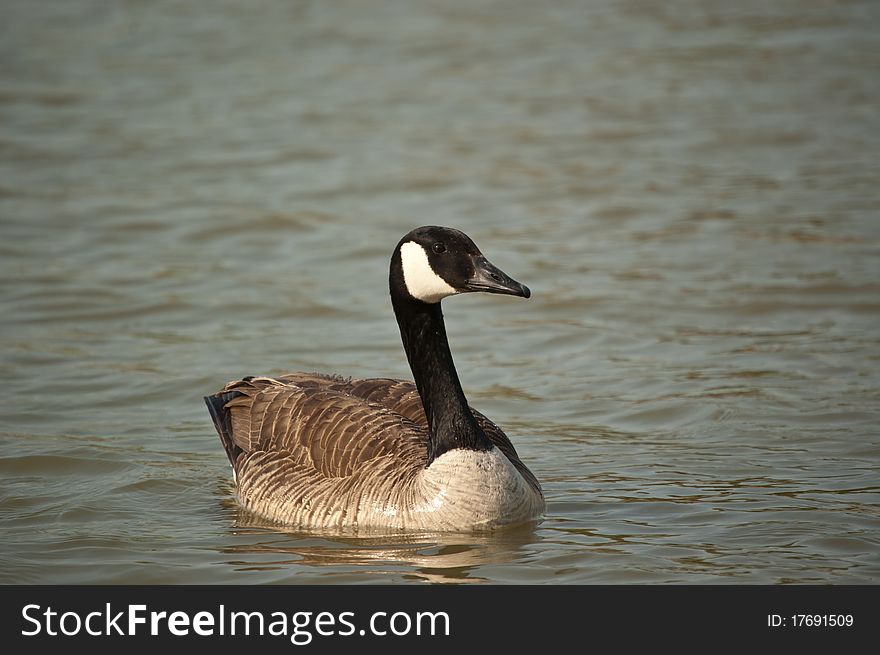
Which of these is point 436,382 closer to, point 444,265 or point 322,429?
point 444,265

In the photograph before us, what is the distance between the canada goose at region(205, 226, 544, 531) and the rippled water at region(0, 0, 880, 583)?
23cm

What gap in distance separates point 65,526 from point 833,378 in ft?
21.5

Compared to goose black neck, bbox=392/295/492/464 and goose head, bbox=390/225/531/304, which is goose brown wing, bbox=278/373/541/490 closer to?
goose black neck, bbox=392/295/492/464

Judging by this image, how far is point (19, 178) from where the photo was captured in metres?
19.3

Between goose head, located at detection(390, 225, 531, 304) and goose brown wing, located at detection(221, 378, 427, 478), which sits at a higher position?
goose head, located at detection(390, 225, 531, 304)

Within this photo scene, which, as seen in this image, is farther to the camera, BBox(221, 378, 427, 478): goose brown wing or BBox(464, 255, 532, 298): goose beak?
BBox(221, 378, 427, 478): goose brown wing

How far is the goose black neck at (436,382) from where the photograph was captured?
8.71m

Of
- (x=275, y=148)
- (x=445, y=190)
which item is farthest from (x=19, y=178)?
(x=445, y=190)

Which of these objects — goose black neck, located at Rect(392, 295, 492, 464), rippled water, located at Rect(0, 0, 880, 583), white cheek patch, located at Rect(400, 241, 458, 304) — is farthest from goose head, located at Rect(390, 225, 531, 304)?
rippled water, located at Rect(0, 0, 880, 583)

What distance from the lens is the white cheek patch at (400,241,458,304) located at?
8.62 m

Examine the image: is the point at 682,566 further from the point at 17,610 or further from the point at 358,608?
the point at 17,610

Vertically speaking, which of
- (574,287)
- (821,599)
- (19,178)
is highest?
(19,178)

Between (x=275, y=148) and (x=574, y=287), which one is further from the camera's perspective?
(x=275, y=148)

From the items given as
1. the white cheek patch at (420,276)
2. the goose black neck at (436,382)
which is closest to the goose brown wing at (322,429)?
the goose black neck at (436,382)
